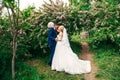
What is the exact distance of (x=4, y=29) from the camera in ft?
53.9

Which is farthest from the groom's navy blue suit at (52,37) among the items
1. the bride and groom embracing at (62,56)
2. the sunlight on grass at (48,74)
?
the sunlight on grass at (48,74)

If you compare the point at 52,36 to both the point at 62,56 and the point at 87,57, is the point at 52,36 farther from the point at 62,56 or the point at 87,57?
the point at 87,57

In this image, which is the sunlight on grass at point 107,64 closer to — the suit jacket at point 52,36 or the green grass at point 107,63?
the green grass at point 107,63

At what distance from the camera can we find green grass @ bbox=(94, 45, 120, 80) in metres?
14.7

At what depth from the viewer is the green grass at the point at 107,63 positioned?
14.7m

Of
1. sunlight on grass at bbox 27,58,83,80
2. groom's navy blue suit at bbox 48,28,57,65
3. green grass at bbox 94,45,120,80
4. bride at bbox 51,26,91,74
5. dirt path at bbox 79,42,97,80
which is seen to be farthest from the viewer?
groom's navy blue suit at bbox 48,28,57,65

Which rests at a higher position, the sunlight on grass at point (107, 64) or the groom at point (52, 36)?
the groom at point (52, 36)

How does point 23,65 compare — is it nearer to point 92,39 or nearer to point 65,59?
point 65,59

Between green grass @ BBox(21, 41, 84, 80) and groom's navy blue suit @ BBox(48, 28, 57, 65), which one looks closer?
green grass @ BBox(21, 41, 84, 80)

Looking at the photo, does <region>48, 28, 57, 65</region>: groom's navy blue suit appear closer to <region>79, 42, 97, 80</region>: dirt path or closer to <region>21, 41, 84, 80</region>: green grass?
<region>21, 41, 84, 80</region>: green grass

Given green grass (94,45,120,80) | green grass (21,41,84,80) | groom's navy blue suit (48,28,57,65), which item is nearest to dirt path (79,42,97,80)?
green grass (94,45,120,80)

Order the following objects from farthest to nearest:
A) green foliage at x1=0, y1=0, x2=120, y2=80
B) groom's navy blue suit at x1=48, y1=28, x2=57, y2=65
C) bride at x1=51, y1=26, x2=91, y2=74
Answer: green foliage at x1=0, y1=0, x2=120, y2=80
groom's navy blue suit at x1=48, y1=28, x2=57, y2=65
bride at x1=51, y1=26, x2=91, y2=74

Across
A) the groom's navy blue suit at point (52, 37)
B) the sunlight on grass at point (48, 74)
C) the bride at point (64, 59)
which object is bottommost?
the sunlight on grass at point (48, 74)

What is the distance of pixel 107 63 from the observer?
16.1 meters
